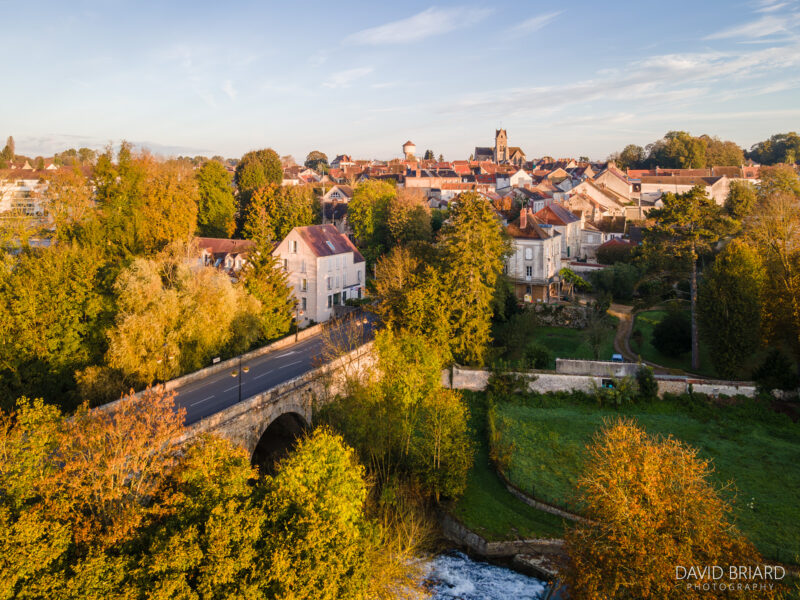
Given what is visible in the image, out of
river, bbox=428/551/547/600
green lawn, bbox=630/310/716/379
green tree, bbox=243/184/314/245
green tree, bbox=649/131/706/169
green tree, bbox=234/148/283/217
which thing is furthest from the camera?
green tree, bbox=649/131/706/169

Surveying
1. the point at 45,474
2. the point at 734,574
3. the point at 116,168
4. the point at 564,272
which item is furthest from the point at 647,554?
the point at 116,168

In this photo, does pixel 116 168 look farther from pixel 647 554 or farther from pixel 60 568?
pixel 647 554

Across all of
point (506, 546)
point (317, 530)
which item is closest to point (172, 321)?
point (317, 530)

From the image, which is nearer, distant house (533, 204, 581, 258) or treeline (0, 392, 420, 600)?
treeline (0, 392, 420, 600)

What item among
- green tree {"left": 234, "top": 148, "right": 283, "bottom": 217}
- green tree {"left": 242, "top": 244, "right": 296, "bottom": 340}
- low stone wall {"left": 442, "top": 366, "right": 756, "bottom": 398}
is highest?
green tree {"left": 234, "top": 148, "right": 283, "bottom": 217}

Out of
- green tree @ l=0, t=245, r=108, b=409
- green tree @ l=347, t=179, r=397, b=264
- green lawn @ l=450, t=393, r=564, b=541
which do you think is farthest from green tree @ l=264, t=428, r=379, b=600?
green tree @ l=347, t=179, r=397, b=264

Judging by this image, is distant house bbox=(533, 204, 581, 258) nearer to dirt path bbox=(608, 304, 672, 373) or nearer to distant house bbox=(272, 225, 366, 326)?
dirt path bbox=(608, 304, 672, 373)

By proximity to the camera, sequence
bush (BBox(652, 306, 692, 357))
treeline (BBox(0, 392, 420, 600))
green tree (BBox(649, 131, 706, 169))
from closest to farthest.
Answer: treeline (BBox(0, 392, 420, 600)) < bush (BBox(652, 306, 692, 357)) < green tree (BBox(649, 131, 706, 169))

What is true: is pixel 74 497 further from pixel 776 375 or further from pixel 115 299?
pixel 776 375
